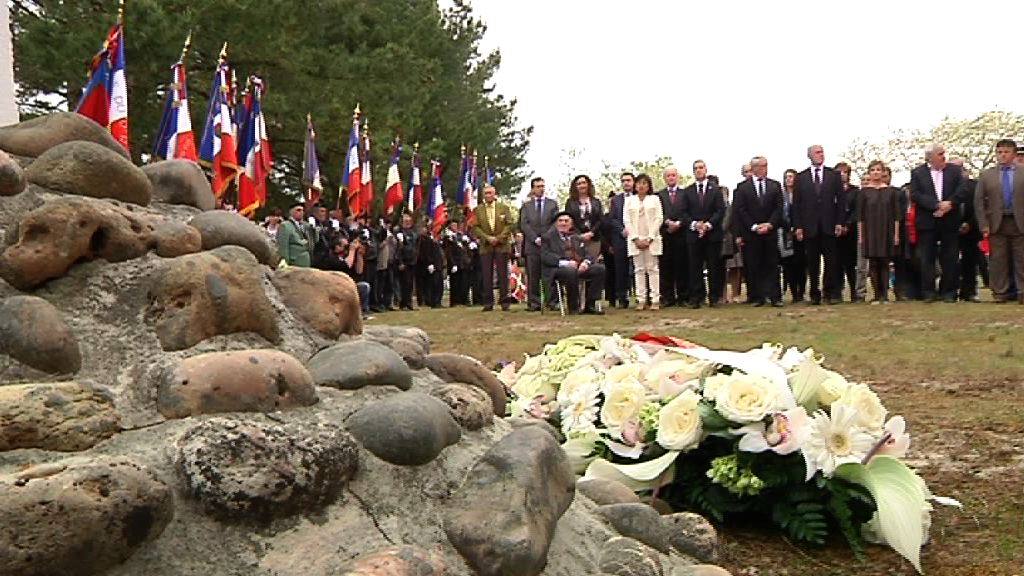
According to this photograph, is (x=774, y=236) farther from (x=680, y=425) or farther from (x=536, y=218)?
(x=680, y=425)

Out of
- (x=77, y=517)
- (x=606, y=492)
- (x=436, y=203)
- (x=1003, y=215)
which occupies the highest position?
(x=436, y=203)

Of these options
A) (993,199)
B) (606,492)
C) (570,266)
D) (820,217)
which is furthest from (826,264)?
(606,492)

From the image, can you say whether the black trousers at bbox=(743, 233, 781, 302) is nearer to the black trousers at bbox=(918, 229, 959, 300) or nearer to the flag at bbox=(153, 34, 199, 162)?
the black trousers at bbox=(918, 229, 959, 300)

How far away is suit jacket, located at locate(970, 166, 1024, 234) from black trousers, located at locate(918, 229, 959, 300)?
75cm

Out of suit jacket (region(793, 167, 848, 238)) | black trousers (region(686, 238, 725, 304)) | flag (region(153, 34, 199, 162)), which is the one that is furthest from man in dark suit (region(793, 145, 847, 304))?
flag (region(153, 34, 199, 162))

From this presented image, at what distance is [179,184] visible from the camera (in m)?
2.77

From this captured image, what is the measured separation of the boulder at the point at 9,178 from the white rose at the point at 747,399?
201 centimetres

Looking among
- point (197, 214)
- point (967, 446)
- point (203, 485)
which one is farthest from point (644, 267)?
point (203, 485)

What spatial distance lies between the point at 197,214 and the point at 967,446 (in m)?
3.04

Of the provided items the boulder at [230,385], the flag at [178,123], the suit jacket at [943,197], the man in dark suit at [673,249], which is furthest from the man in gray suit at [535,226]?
the boulder at [230,385]

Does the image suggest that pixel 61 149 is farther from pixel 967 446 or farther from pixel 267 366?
pixel 967 446

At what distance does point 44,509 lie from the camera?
4.85 ft

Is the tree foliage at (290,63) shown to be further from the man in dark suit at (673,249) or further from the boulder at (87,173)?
the boulder at (87,173)

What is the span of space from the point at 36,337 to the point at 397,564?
891 millimetres
